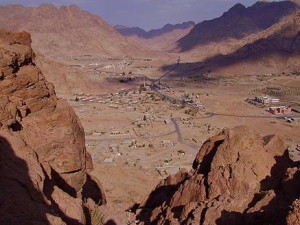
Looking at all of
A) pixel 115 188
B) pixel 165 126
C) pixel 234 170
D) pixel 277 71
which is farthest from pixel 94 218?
pixel 277 71

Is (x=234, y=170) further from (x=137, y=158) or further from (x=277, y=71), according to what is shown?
(x=277, y=71)

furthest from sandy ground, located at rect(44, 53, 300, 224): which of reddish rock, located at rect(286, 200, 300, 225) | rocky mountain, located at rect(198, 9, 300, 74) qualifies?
rocky mountain, located at rect(198, 9, 300, 74)

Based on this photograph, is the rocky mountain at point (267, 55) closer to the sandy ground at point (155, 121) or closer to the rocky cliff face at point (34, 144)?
the sandy ground at point (155, 121)

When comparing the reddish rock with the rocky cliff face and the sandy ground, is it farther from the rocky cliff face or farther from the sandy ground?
the sandy ground

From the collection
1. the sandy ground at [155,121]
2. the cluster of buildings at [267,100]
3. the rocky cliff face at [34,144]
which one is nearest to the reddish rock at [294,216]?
the rocky cliff face at [34,144]

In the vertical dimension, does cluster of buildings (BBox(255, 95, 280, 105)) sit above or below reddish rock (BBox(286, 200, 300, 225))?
below

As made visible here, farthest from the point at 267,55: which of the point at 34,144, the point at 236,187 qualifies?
the point at 34,144
